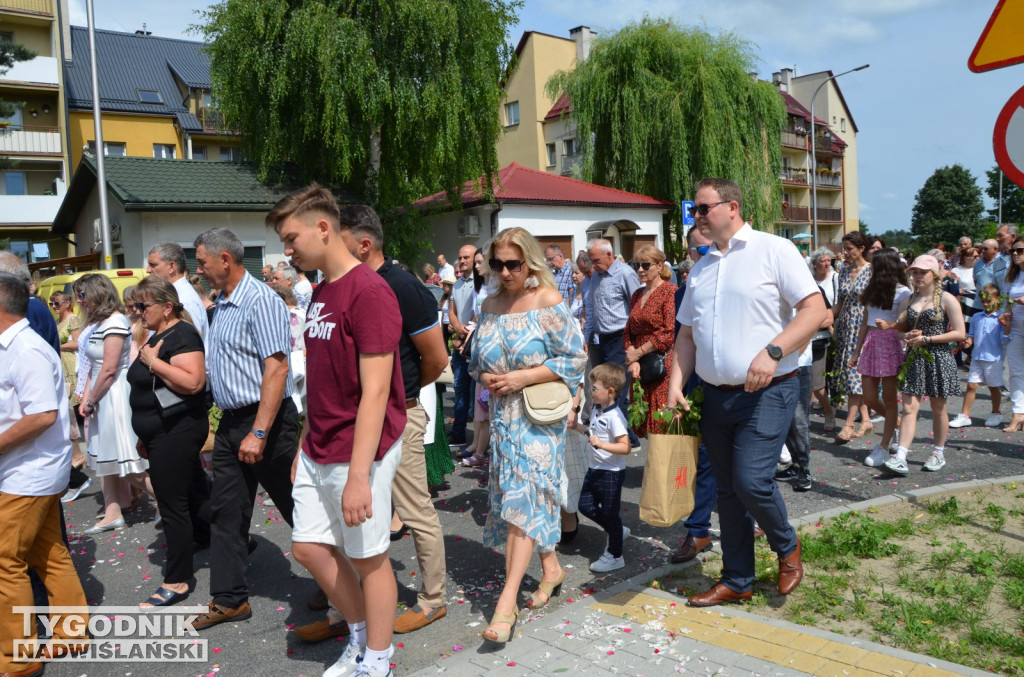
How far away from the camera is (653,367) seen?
6227mm

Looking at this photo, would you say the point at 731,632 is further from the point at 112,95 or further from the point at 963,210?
the point at 963,210

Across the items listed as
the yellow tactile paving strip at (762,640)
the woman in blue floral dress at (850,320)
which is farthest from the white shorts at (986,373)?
the yellow tactile paving strip at (762,640)

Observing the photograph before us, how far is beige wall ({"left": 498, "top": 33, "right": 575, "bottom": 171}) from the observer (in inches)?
1738

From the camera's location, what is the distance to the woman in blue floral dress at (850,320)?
8.18 m

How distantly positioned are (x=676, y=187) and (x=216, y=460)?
27114 millimetres

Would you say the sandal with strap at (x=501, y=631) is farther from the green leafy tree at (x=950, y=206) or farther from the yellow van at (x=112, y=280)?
the green leafy tree at (x=950, y=206)

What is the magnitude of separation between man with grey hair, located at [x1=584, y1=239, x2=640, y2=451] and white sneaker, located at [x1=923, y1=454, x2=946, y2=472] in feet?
8.60

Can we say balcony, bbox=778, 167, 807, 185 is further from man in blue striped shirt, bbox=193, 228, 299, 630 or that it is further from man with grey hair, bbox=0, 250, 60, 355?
man in blue striped shirt, bbox=193, 228, 299, 630

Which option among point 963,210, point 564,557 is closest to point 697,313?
point 564,557

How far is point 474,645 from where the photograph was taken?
3.97m

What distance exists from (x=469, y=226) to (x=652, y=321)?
19684mm

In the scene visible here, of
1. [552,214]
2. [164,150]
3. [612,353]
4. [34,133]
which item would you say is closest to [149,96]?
[164,150]

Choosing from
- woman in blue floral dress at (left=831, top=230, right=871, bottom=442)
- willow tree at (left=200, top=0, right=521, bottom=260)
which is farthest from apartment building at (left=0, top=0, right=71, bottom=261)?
woman in blue floral dress at (left=831, top=230, right=871, bottom=442)

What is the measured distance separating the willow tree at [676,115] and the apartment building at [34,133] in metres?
22.9
